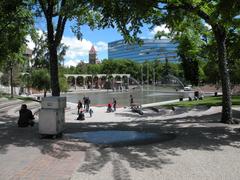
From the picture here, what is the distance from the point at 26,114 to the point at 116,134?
4080mm

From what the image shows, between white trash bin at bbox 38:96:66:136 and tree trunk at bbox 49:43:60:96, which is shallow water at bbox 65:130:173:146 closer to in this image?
white trash bin at bbox 38:96:66:136

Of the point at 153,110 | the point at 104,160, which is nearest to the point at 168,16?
→ the point at 104,160

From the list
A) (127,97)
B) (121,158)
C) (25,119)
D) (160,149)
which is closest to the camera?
(121,158)

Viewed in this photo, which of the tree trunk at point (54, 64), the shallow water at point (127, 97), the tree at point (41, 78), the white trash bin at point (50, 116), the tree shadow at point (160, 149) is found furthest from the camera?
the shallow water at point (127, 97)

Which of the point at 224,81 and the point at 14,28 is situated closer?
the point at 224,81

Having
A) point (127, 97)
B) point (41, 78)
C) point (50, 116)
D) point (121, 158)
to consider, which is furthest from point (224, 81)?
point (127, 97)

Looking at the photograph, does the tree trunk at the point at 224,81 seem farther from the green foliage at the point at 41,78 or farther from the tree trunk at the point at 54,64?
the green foliage at the point at 41,78

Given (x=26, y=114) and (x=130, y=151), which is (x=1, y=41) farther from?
(x=130, y=151)

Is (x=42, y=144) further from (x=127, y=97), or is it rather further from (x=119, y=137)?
(x=127, y=97)

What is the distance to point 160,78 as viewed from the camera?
16338 centimetres

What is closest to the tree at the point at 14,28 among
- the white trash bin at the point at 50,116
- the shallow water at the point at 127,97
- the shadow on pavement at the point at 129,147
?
the shadow on pavement at the point at 129,147

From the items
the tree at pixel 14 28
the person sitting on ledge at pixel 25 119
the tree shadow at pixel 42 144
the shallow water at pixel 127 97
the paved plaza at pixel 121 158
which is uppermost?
the tree at pixel 14 28

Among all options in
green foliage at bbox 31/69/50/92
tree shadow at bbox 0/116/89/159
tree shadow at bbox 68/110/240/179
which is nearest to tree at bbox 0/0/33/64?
tree shadow at bbox 68/110/240/179

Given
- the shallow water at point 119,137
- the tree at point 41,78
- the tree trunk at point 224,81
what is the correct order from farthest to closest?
1. the tree at point 41,78
2. the tree trunk at point 224,81
3. the shallow water at point 119,137
